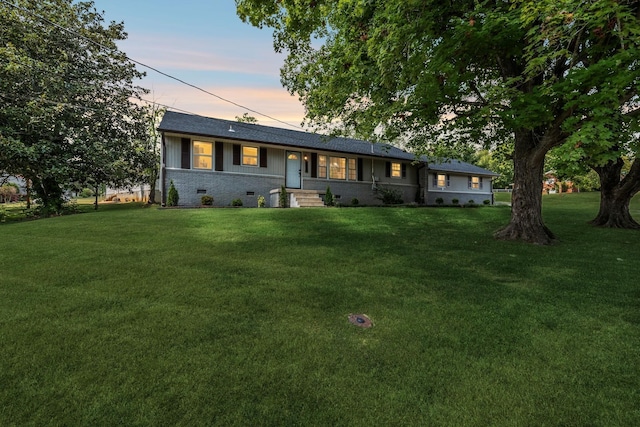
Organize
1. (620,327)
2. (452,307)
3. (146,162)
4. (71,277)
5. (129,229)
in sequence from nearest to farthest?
(620,327)
(452,307)
(71,277)
(129,229)
(146,162)

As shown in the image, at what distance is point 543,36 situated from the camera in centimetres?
475

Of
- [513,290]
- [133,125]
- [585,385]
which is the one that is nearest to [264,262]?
[513,290]

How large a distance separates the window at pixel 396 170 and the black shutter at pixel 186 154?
14.2m

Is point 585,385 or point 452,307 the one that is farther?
point 452,307

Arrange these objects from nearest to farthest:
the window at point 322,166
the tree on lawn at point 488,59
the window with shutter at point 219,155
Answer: the tree on lawn at point 488,59 < the window with shutter at point 219,155 < the window at point 322,166

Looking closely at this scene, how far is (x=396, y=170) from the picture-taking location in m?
23.2

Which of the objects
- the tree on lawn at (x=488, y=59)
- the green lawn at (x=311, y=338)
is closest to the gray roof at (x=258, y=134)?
the tree on lawn at (x=488, y=59)

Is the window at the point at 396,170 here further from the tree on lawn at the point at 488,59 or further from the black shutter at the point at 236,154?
the tree on lawn at the point at 488,59

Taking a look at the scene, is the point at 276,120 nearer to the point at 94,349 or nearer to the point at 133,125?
the point at 133,125

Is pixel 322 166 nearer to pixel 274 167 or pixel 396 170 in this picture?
pixel 274 167

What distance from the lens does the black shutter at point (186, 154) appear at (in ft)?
52.1

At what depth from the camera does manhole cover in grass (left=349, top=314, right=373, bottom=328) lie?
3.79 m

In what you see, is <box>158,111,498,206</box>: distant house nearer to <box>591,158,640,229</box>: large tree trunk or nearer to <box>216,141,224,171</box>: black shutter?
<box>216,141,224,171</box>: black shutter

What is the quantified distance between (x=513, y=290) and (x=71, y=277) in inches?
291
